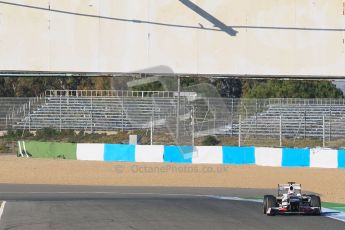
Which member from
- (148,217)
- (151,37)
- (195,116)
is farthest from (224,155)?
(148,217)

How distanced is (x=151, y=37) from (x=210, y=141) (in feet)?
38.2

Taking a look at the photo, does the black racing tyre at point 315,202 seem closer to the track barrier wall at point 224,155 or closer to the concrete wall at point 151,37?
the concrete wall at point 151,37

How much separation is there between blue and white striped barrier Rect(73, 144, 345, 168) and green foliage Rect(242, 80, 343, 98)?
115 feet

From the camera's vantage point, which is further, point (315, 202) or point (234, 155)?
point (234, 155)

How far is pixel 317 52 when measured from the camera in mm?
29172

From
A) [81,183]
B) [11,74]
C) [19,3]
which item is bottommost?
[81,183]

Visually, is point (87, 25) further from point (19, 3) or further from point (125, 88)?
point (125, 88)

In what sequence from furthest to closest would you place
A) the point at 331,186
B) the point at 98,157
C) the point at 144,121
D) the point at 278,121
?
the point at 144,121
the point at 278,121
the point at 98,157
the point at 331,186

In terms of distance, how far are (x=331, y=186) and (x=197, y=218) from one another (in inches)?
554

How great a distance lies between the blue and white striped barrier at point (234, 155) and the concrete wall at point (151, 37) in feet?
16.9

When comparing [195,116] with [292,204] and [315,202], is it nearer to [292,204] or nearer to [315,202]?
[315,202]

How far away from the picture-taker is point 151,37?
29.0m

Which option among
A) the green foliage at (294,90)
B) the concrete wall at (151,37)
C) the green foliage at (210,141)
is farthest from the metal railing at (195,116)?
the green foliage at (294,90)

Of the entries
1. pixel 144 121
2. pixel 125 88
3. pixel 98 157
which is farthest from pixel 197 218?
pixel 125 88
